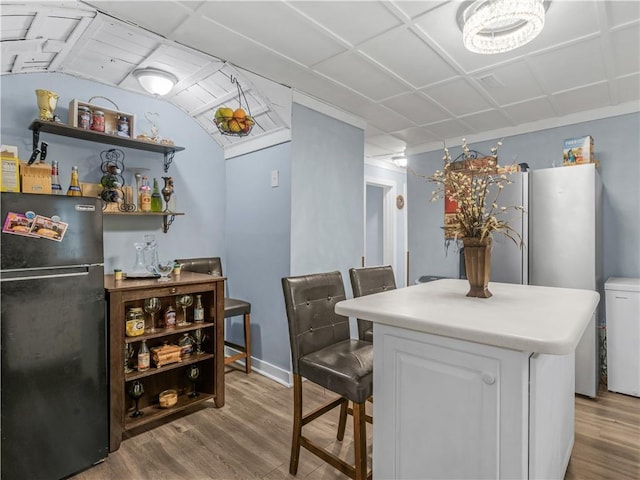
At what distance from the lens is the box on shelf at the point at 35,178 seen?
1.93 meters

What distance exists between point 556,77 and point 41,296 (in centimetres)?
357

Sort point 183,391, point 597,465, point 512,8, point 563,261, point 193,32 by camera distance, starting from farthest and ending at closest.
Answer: point 563,261
point 183,391
point 193,32
point 597,465
point 512,8

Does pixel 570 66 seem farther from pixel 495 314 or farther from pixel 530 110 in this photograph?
pixel 495 314

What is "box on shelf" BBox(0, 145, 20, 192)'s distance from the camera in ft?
5.94

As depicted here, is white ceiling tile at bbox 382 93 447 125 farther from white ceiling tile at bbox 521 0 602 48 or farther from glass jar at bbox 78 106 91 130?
glass jar at bbox 78 106 91 130

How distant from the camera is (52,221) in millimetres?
1699

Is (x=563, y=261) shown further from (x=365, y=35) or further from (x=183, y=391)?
(x=183, y=391)

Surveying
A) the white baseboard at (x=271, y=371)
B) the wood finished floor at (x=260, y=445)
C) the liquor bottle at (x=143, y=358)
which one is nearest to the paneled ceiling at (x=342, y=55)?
the liquor bottle at (x=143, y=358)

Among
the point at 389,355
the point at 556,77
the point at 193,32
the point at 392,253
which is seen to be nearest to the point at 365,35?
the point at 193,32

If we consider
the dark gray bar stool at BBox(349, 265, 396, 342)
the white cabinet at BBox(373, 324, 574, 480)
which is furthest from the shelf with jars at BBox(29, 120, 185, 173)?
the white cabinet at BBox(373, 324, 574, 480)

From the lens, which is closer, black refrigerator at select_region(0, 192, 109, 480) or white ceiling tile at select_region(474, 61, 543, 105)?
black refrigerator at select_region(0, 192, 109, 480)

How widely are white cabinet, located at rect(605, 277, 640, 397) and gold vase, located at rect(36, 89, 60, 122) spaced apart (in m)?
4.24

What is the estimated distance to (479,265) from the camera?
1.58 metres

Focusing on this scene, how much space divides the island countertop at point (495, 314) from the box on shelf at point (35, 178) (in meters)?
1.86
